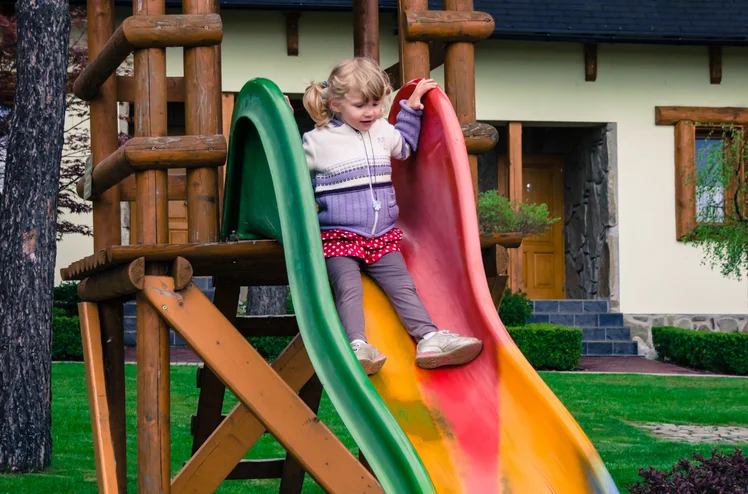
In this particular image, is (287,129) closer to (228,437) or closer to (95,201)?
(228,437)

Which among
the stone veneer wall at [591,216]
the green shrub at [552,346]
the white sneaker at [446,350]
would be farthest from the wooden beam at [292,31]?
the white sneaker at [446,350]

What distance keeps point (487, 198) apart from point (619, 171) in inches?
118

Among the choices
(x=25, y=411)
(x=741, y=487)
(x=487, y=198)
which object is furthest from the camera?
(x=487, y=198)

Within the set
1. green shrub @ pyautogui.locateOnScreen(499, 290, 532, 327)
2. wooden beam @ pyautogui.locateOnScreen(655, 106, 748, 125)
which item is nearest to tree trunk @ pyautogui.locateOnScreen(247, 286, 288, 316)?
green shrub @ pyautogui.locateOnScreen(499, 290, 532, 327)

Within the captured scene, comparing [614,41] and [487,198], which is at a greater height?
[614,41]

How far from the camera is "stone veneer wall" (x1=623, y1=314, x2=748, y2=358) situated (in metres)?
15.4

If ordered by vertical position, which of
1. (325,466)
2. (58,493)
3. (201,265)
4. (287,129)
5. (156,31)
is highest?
(156,31)

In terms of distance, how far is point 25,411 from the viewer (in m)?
7.05

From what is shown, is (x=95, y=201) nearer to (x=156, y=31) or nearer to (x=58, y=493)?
(x=156, y=31)

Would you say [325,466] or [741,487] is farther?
[741,487]

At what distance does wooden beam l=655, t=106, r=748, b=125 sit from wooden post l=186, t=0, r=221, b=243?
40.9ft

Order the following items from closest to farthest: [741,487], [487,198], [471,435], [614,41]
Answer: [471,435] < [741,487] < [487,198] < [614,41]

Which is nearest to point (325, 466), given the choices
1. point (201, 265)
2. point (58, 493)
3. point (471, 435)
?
point (471, 435)

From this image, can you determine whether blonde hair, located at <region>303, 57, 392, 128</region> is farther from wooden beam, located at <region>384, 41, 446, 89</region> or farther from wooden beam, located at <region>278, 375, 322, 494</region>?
wooden beam, located at <region>278, 375, 322, 494</region>
